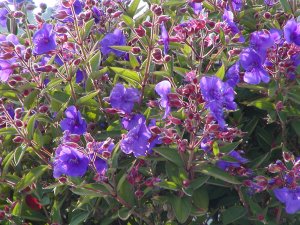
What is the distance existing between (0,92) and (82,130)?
442 mm

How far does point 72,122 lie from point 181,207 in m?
0.48

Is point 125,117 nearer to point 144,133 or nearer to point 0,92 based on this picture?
point 144,133

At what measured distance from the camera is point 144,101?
2041 mm

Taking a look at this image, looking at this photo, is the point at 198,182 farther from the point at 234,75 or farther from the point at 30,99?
the point at 30,99

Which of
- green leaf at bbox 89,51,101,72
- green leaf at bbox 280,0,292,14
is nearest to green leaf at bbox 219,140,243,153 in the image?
green leaf at bbox 89,51,101,72

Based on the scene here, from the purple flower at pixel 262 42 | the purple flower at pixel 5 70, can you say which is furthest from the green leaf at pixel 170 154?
the purple flower at pixel 5 70

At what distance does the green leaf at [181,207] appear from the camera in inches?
69.0

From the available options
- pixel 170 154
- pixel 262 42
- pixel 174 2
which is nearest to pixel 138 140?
pixel 170 154

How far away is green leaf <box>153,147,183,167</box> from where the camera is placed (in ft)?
5.65

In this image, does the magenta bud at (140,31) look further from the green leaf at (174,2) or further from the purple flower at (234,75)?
the green leaf at (174,2)

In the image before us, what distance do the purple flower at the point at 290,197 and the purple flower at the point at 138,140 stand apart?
1.47ft

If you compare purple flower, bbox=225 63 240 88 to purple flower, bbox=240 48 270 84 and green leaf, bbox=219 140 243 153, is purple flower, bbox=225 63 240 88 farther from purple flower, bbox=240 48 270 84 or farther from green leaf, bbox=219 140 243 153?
green leaf, bbox=219 140 243 153

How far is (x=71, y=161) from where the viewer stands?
1.71 metres

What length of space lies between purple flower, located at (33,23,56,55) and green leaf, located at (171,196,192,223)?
0.71 m
